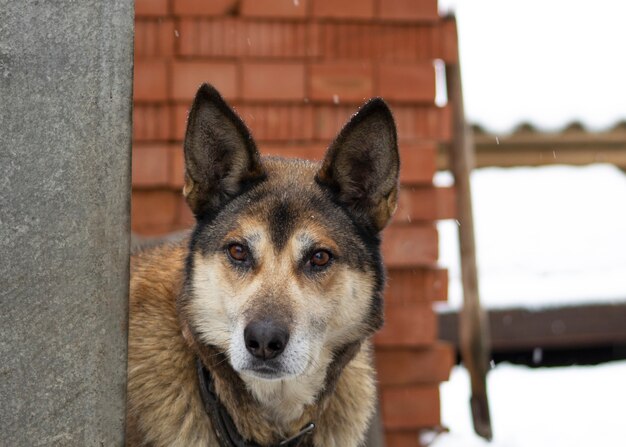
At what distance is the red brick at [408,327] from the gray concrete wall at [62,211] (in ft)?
9.12

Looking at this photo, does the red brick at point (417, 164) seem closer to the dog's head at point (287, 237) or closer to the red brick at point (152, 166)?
the red brick at point (152, 166)

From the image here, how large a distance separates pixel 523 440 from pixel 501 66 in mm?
5233

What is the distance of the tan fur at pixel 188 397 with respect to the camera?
8.61 ft

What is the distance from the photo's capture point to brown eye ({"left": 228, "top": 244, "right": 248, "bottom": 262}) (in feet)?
8.61

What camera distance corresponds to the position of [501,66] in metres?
9.23

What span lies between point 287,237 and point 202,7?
247 cm

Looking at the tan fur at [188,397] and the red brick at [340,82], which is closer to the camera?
the tan fur at [188,397]

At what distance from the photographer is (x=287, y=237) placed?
2.62m

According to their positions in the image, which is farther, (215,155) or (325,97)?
(325,97)

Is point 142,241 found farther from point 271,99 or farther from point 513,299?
point 513,299

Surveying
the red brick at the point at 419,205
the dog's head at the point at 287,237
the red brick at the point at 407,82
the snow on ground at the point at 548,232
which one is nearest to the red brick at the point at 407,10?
the red brick at the point at 407,82

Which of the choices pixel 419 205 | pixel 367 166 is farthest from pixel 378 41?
pixel 367 166

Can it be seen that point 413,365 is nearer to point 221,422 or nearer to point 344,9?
point 344,9

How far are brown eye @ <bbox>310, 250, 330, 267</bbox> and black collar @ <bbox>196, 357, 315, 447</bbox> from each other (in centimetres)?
48
